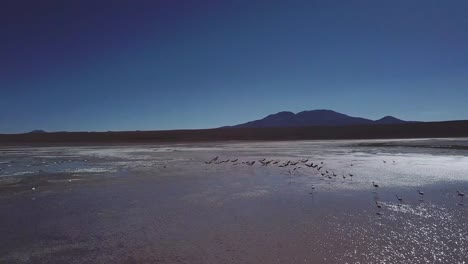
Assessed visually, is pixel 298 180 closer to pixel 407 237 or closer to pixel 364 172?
pixel 364 172

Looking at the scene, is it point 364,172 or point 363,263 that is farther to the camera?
point 364,172

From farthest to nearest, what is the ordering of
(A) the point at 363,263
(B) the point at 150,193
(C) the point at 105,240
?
(B) the point at 150,193 < (C) the point at 105,240 < (A) the point at 363,263

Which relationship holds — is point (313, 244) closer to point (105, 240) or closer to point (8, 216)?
point (105, 240)

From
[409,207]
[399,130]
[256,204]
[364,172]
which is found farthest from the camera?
[399,130]

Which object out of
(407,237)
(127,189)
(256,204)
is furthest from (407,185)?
(127,189)

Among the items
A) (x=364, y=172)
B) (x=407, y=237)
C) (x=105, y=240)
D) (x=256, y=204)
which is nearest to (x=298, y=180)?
(x=364, y=172)

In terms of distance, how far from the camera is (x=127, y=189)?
11773 mm

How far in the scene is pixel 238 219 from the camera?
7945 millimetres

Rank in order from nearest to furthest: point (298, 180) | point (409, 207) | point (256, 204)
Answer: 1. point (409, 207)
2. point (256, 204)
3. point (298, 180)

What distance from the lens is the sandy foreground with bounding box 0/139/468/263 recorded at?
231 inches

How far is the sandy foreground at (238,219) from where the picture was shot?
5.88 meters

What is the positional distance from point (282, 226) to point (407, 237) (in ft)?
6.65

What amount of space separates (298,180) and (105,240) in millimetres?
7477

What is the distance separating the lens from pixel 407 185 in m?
11.4
